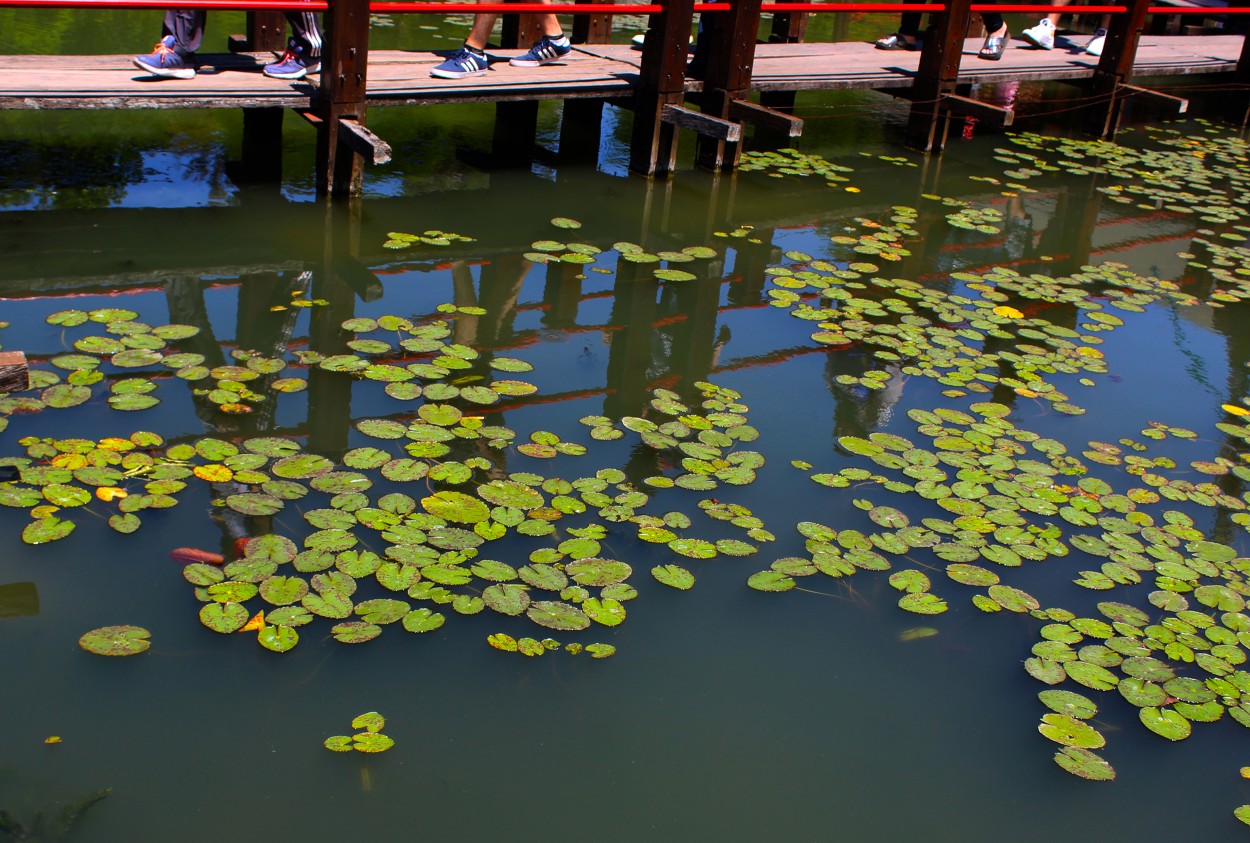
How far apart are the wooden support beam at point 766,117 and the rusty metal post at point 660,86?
1.15ft

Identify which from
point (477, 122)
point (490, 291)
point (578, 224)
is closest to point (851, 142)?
point (477, 122)

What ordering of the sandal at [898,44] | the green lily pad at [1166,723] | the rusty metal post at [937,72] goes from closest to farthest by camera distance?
1. the green lily pad at [1166,723]
2. the rusty metal post at [937,72]
3. the sandal at [898,44]

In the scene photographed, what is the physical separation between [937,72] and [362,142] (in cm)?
406

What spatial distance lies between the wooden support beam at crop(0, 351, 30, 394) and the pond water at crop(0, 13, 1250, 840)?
175 millimetres

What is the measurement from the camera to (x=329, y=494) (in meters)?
3.23

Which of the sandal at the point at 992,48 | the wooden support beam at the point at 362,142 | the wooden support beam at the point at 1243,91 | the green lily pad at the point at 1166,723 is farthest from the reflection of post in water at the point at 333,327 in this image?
the wooden support beam at the point at 1243,91

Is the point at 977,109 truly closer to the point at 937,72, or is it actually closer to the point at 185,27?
the point at 937,72

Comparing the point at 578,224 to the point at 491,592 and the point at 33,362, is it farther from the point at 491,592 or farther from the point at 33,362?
the point at 491,592

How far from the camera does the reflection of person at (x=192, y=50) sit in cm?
559

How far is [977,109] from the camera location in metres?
7.45

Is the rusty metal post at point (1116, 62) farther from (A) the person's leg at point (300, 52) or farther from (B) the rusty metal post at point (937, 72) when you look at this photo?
(A) the person's leg at point (300, 52)

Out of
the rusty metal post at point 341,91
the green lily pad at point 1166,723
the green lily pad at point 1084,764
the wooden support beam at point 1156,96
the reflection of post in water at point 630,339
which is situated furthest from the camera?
the wooden support beam at point 1156,96

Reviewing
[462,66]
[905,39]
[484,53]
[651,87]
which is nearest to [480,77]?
[462,66]

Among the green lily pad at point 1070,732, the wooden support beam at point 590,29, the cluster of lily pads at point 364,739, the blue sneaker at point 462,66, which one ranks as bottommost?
the cluster of lily pads at point 364,739
